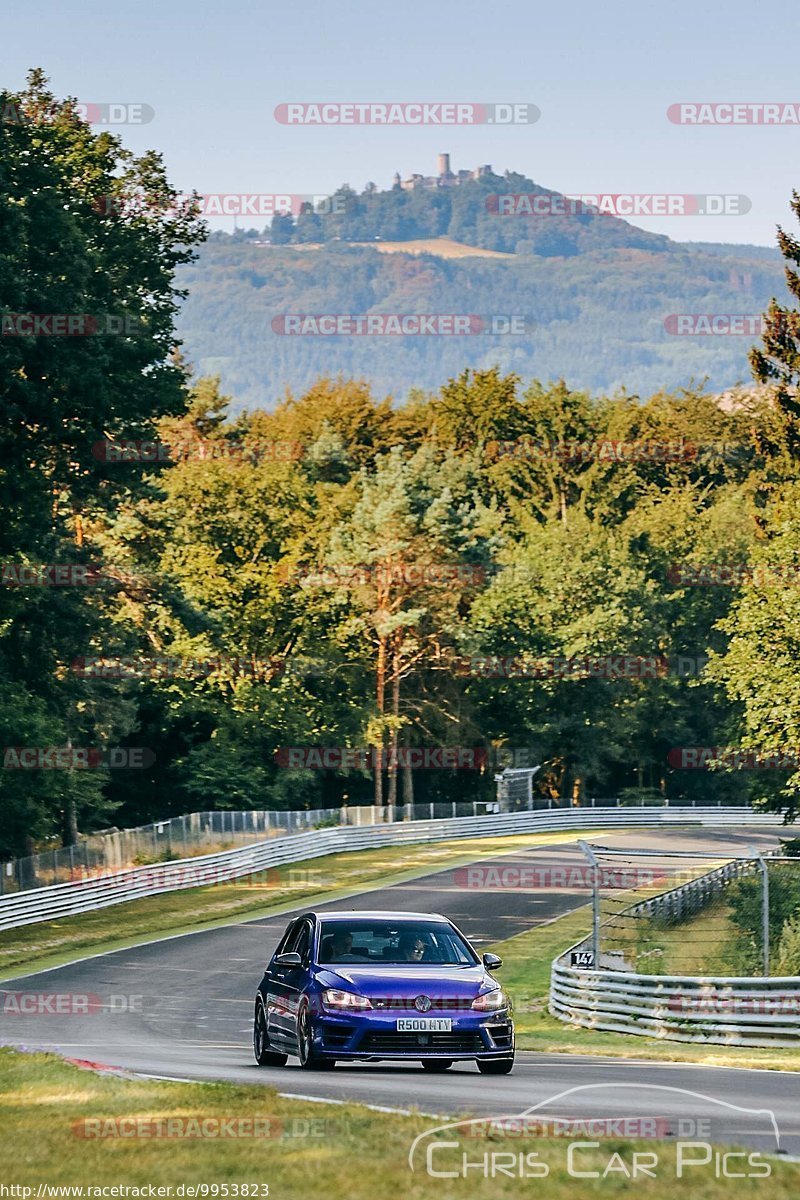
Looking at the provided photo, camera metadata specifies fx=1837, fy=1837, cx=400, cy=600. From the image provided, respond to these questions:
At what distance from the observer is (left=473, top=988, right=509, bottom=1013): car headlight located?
16516 millimetres

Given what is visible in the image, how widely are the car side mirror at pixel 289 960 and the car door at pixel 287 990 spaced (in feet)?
0.09

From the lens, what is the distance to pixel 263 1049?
60.7ft

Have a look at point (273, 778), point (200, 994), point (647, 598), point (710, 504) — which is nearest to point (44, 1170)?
point (200, 994)

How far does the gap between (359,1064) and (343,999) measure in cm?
297

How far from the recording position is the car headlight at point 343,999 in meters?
16.5

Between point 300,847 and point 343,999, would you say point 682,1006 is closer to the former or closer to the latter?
point 343,999

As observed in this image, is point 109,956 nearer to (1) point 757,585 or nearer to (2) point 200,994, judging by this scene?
(2) point 200,994

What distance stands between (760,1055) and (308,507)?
62.3m
